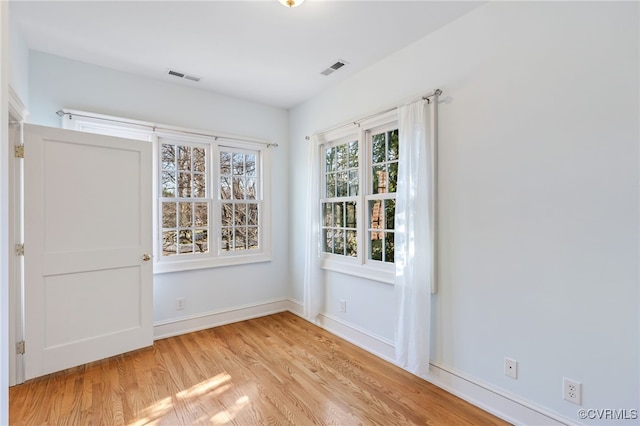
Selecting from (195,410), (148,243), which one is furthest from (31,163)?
(195,410)

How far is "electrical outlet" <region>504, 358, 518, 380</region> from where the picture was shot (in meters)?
1.96

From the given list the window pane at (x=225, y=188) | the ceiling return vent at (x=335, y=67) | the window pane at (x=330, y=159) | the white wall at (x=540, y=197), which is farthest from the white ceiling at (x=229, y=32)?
the window pane at (x=225, y=188)

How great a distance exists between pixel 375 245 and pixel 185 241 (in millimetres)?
2177

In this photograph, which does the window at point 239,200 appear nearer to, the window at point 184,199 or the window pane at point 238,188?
the window pane at point 238,188

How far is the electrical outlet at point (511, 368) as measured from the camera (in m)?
1.96

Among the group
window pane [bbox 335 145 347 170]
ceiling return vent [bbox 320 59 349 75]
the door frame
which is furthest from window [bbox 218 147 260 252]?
the door frame

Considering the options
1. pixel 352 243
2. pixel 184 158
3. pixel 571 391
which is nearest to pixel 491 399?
pixel 571 391

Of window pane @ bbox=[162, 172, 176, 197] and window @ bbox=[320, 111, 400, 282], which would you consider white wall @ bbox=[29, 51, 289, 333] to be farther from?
window @ bbox=[320, 111, 400, 282]

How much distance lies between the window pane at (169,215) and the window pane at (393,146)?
2434 mm

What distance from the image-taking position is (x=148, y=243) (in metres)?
2.96

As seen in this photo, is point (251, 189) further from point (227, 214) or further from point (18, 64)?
point (18, 64)

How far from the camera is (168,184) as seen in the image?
3.37 m

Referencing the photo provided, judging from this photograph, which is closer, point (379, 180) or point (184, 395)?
point (184, 395)
